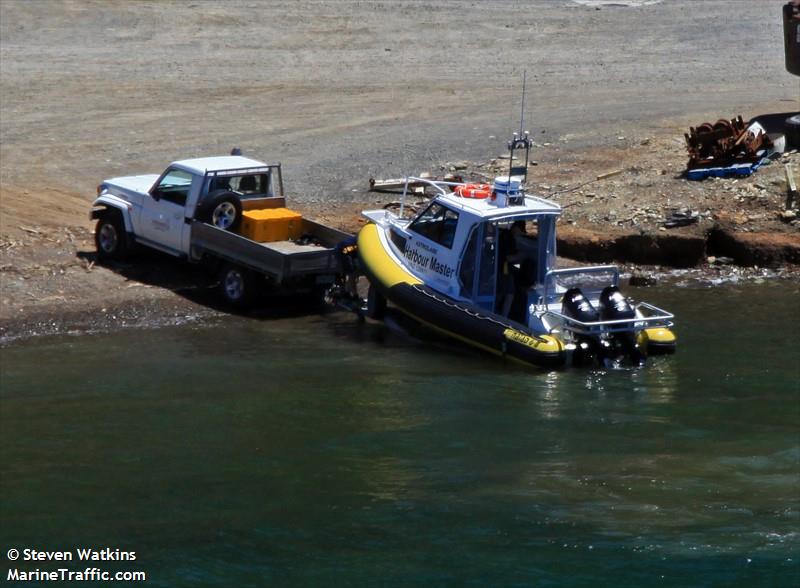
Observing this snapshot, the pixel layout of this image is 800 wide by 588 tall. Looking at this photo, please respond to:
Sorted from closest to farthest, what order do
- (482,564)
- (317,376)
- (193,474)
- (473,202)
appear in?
1. (482,564)
2. (193,474)
3. (317,376)
4. (473,202)

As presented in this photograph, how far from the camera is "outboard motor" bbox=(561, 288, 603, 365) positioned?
46.3 feet

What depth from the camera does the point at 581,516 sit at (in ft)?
35.0

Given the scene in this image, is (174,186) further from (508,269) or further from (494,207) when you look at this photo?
(508,269)

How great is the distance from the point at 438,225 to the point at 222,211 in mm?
3012

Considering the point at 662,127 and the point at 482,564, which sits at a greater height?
the point at 662,127

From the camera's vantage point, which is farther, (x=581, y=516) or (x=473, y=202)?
(x=473, y=202)

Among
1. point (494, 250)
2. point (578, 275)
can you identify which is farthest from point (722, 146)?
point (494, 250)

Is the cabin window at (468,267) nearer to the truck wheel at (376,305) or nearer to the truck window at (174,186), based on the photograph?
the truck wheel at (376,305)

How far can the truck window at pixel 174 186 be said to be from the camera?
17109 mm

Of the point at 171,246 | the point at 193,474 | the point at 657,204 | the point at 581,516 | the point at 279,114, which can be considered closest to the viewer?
the point at 581,516

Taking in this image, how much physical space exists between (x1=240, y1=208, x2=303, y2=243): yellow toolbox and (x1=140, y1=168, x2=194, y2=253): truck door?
80 centimetres

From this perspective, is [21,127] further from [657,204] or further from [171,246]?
[657,204]

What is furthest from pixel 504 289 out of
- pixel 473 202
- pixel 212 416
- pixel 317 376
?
pixel 212 416

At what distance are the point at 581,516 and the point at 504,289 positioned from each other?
188 inches
